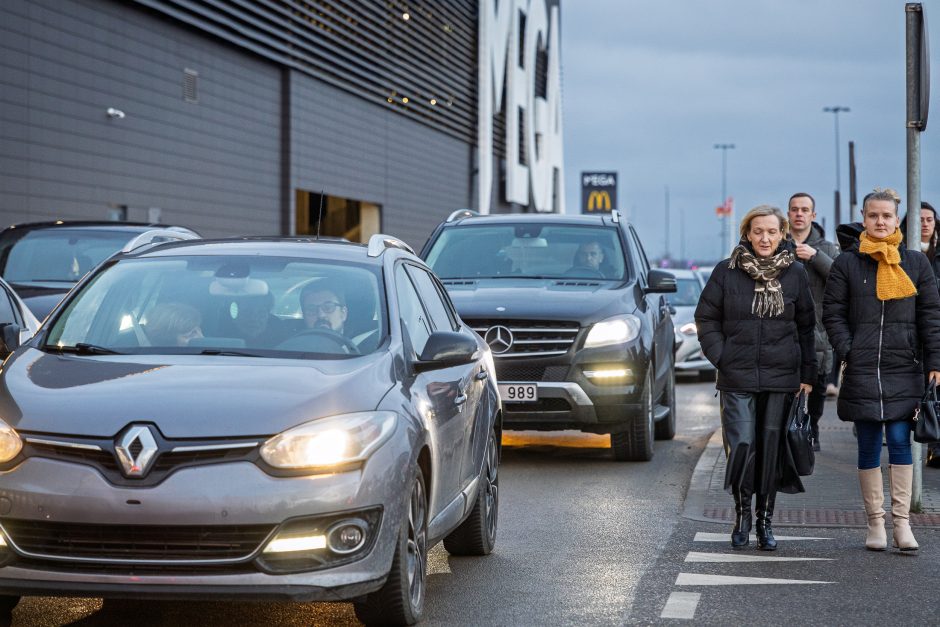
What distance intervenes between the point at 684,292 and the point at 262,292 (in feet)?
63.4

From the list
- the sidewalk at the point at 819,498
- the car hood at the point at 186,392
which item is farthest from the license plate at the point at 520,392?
the car hood at the point at 186,392

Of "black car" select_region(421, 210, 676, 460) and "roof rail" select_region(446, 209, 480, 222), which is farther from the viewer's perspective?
"roof rail" select_region(446, 209, 480, 222)

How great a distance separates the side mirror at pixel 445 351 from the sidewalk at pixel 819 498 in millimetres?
3266

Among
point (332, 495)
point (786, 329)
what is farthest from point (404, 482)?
point (786, 329)

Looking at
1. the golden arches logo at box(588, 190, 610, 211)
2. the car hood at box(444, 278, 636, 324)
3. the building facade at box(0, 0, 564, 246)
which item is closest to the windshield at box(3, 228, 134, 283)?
the building facade at box(0, 0, 564, 246)

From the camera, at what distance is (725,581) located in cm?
713

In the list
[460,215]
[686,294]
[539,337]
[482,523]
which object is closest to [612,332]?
[539,337]

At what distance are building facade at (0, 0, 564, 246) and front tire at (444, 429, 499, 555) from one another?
381 inches

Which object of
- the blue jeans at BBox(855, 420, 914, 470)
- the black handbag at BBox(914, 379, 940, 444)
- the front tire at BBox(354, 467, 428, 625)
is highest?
the black handbag at BBox(914, 379, 940, 444)

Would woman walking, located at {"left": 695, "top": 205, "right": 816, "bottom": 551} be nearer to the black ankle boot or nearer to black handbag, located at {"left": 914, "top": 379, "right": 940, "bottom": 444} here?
the black ankle boot

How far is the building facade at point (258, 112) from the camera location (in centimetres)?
2294

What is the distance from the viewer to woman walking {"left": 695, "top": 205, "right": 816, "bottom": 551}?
7.96 meters

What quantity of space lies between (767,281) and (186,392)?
3.63 metres

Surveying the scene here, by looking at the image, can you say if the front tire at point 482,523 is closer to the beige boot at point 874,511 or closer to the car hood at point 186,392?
the car hood at point 186,392
